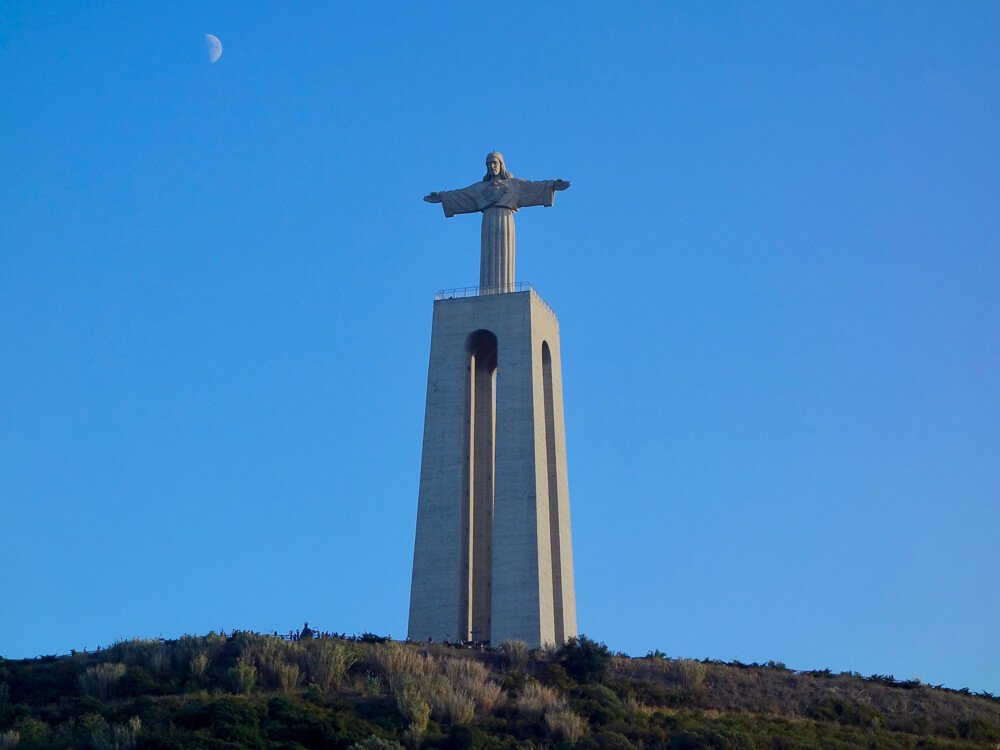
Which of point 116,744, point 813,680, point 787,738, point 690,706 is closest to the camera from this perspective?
point 116,744

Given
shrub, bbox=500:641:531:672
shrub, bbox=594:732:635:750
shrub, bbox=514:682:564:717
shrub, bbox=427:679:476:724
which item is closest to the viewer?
shrub, bbox=594:732:635:750

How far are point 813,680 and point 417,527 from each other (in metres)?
12.1

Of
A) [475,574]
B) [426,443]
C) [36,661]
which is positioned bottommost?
[36,661]

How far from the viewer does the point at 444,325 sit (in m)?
Result: 45.6

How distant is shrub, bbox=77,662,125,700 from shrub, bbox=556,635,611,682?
→ 10199 mm

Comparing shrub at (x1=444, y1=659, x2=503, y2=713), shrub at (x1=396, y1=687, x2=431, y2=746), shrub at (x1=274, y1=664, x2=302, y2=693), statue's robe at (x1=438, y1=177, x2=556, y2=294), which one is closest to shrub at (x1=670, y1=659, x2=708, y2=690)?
shrub at (x1=444, y1=659, x2=503, y2=713)

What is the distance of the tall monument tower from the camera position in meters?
41.9

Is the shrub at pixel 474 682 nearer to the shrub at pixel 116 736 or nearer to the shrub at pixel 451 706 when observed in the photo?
the shrub at pixel 451 706

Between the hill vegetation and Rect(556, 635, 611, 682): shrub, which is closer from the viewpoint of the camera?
the hill vegetation

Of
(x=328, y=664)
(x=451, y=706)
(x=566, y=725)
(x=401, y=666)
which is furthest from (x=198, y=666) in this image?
(x=566, y=725)

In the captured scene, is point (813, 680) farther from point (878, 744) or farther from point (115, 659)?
point (115, 659)

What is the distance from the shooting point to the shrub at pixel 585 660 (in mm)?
34906

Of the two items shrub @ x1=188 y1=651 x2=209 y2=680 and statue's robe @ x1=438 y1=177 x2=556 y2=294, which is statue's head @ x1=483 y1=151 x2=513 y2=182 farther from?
shrub @ x1=188 y1=651 x2=209 y2=680

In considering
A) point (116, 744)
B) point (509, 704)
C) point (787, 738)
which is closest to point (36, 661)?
point (116, 744)
